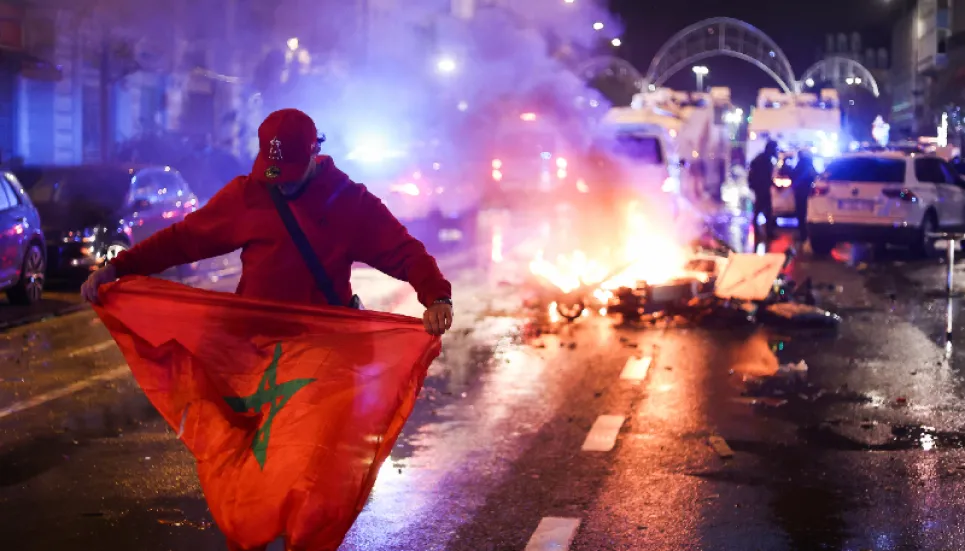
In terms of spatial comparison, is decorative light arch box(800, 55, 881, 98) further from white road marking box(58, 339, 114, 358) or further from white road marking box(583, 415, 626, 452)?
white road marking box(583, 415, 626, 452)

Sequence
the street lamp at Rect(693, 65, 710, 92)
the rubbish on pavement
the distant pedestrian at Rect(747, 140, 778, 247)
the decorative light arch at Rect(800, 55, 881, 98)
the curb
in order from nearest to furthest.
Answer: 1. the rubbish on pavement
2. the curb
3. the distant pedestrian at Rect(747, 140, 778, 247)
4. the street lamp at Rect(693, 65, 710, 92)
5. the decorative light arch at Rect(800, 55, 881, 98)

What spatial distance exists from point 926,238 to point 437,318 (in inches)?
719

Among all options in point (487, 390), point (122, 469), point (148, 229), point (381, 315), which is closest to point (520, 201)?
point (148, 229)

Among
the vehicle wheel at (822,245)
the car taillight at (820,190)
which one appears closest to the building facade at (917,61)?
the vehicle wheel at (822,245)

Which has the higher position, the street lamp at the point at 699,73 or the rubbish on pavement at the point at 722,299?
the street lamp at the point at 699,73

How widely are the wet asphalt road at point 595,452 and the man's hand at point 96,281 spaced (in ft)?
4.39

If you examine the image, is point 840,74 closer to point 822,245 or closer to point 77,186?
point 822,245

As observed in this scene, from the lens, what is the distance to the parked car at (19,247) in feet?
43.8

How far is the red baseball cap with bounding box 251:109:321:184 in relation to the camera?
4.11 m

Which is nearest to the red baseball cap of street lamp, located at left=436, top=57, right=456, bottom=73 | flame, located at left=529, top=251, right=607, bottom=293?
flame, located at left=529, top=251, right=607, bottom=293

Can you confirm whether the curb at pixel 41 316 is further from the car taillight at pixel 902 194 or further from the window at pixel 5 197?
the car taillight at pixel 902 194

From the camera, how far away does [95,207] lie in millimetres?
16609

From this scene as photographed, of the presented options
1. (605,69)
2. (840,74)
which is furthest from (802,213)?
(840,74)

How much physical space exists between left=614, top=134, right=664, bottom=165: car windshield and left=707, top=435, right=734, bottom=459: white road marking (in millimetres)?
19462
